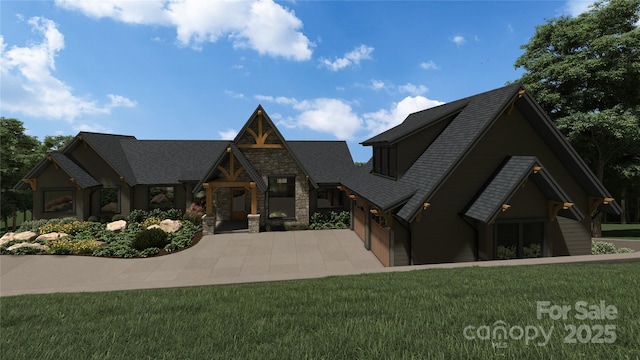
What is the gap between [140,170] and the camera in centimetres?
2520

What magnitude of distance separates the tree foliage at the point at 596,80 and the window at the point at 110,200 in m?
33.8

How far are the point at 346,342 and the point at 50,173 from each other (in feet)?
87.4

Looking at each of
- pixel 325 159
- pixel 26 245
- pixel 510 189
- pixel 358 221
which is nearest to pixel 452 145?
pixel 510 189

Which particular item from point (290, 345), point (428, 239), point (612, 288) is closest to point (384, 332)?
point (290, 345)

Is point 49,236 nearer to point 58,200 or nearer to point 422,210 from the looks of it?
point 58,200

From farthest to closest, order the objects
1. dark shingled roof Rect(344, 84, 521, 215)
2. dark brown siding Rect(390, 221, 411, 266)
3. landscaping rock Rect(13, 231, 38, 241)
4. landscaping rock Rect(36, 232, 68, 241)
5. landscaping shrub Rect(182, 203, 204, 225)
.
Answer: landscaping shrub Rect(182, 203, 204, 225)
landscaping rock Rect(36, 232, 68, 241)
landscaping rock Rect(13, 231, 38, 241)
dark brown siding Rect(390, 221, 411, 266)
dark shingled roof Rect(344, 84, 521, 215)

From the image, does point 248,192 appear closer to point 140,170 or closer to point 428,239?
point 140,170

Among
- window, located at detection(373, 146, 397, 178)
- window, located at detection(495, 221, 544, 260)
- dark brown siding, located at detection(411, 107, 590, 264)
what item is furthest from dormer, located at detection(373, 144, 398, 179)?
window, located at detection(495, 221, 544, 260)

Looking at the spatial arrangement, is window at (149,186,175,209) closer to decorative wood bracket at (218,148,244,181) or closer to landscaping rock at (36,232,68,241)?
landscaping rock at (36,232,68,241)

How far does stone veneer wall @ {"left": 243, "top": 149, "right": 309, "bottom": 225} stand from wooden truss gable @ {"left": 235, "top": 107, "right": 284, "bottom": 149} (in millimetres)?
384

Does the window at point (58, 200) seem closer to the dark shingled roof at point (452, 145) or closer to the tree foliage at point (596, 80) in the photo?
the dark shingled roof at point (452, 145)

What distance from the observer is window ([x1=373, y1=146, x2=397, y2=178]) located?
15266 millimetres

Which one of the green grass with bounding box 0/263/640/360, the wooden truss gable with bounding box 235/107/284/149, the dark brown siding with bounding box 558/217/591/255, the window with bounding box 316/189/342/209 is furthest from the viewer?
the window with bounding box 316/189/342/209

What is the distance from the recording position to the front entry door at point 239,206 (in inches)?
920
